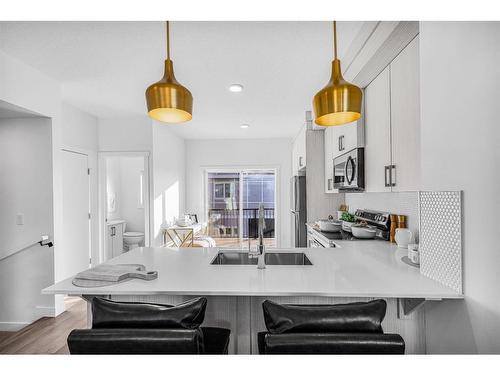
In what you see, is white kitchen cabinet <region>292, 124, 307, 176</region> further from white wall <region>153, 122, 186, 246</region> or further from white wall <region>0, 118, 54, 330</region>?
white wall <region>0, 118, 54, 330</region>

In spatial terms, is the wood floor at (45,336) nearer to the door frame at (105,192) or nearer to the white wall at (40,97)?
the white wall at (40,97)

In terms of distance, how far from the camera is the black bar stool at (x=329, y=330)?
860 mm

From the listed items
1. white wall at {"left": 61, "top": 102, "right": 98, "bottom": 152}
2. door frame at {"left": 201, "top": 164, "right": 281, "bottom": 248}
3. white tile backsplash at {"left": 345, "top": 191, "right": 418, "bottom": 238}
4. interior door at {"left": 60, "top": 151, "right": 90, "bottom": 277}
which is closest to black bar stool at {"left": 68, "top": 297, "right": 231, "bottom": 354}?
white tile backsplash at {"left": 345, "top": 191, "right": 418, "bottom": 238}

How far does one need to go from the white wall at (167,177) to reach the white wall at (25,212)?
162cm

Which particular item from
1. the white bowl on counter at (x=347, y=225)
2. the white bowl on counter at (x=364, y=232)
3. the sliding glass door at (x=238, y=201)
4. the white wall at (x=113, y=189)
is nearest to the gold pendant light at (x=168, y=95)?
the white bowl on counter at (x=364, y=232)

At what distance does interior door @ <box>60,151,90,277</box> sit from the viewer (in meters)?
3.65

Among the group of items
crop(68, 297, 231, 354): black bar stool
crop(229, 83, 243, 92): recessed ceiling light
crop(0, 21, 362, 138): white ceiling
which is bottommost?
crop(68, 297, 231, 354): black bar stool

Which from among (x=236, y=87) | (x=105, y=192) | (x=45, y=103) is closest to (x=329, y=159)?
(x=236, y=87)

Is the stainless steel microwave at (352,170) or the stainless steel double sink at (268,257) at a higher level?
the stainless steel microwave at (352,170)

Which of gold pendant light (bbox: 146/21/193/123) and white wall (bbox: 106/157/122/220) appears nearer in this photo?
gold pendant light (bbox: 146/21/193/123)

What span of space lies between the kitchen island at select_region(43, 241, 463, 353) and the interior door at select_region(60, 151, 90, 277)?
2.46 metres
